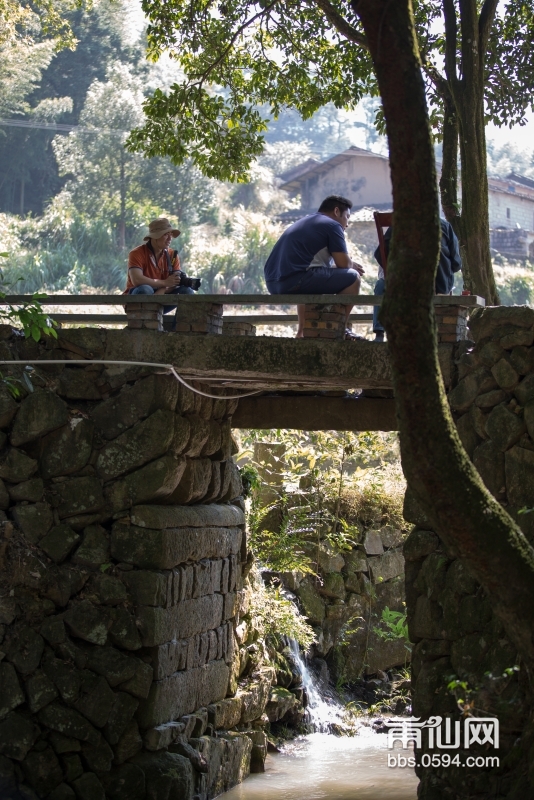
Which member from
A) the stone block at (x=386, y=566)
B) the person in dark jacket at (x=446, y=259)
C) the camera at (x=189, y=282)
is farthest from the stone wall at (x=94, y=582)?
the stone block at (x=386, y=566)

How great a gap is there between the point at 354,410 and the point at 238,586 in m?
2.03

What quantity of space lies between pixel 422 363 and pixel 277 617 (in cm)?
733

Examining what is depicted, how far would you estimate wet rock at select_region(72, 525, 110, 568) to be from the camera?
7.57 meters

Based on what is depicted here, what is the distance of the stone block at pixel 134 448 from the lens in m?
7.65

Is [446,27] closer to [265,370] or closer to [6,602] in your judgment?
[265,370]

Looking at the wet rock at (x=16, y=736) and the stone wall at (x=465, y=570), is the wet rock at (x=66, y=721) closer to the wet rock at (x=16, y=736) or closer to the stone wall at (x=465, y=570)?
the wet rock at (x=16, y=736)

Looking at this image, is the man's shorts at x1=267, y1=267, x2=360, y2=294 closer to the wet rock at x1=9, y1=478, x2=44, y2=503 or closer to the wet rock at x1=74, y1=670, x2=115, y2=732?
the wet rock at x1=9, y1=478, x2=44, y2=503

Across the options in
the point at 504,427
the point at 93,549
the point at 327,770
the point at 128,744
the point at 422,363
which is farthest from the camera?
the point at 327,770

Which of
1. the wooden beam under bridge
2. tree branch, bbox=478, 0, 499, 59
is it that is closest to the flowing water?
the wooden beam under bridge

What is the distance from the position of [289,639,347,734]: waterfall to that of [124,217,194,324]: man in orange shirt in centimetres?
482

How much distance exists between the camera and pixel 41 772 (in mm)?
7215

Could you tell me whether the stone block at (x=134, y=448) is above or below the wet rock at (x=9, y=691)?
above

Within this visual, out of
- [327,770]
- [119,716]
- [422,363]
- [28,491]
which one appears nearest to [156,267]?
[28,491]

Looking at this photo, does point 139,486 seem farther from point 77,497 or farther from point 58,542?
point 58,542
